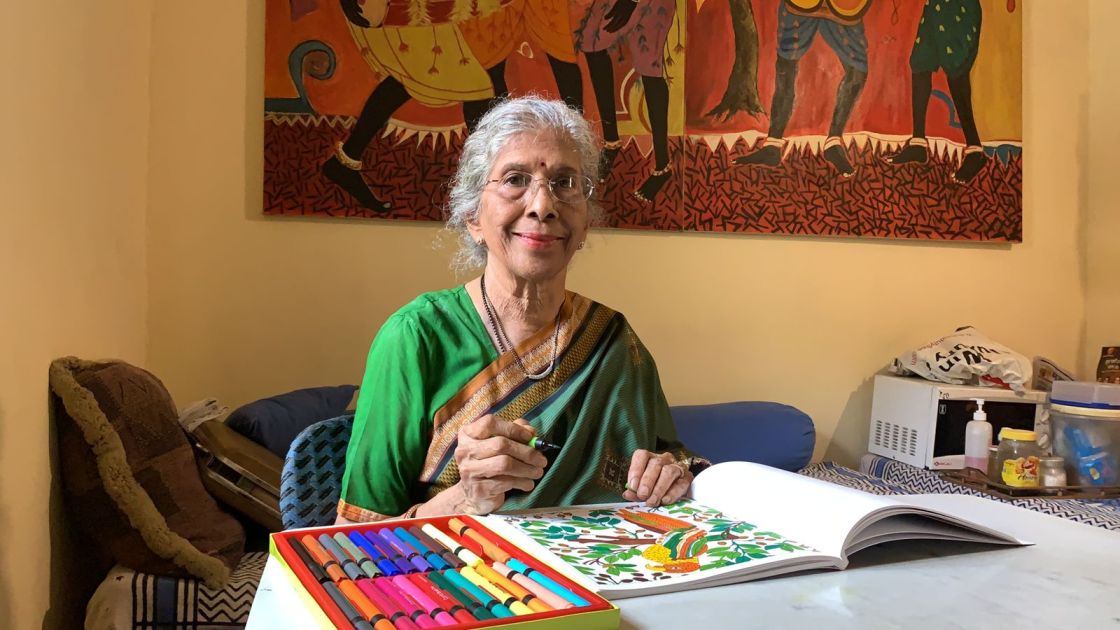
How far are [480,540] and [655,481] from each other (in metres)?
0.37

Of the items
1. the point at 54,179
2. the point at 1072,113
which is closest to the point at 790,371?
the point at 1072,113

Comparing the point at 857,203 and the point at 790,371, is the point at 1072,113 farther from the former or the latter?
the point at 790,371

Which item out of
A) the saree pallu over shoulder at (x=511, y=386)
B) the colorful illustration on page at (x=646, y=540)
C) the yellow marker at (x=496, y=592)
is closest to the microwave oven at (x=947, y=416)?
the saree pallu over shoulder at (x=511, y=386)

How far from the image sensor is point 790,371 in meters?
2.98

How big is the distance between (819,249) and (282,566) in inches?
99.5

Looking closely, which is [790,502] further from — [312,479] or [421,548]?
[312,479]

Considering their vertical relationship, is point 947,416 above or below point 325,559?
below

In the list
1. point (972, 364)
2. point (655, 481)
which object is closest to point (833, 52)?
point (972, 364)

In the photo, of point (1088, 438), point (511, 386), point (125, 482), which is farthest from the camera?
point (1088, 438)

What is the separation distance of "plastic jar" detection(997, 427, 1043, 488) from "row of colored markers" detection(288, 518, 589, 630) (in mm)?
1808

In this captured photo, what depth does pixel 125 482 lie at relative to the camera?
5.56ft

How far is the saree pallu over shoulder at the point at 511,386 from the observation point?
1354 millimetres

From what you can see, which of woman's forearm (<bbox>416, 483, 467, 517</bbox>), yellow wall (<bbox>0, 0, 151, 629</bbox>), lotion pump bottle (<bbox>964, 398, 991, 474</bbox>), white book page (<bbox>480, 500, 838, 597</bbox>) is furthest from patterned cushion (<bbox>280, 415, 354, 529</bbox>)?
lotion pump bottle (<bbox>964, 398, 991, 474</bbox>)

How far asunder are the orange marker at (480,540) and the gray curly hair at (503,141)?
0.83 metres
